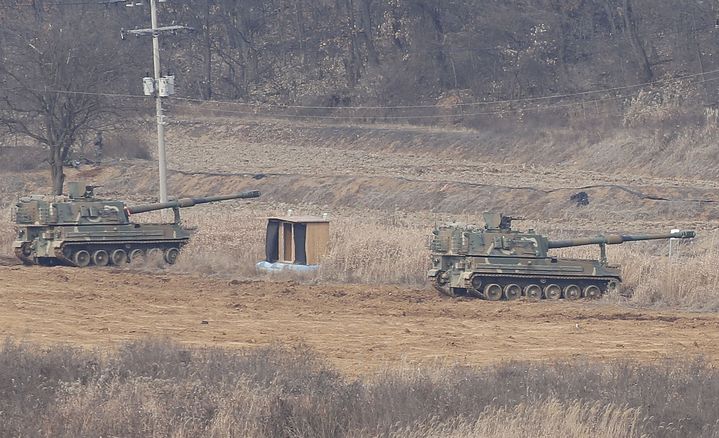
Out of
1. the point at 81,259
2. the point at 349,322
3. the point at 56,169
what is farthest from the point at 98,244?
the point at 56,169

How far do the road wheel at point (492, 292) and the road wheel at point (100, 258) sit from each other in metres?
9.38

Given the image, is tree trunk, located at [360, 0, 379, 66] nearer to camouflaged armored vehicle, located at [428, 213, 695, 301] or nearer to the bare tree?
the bare tree

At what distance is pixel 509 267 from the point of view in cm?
2162

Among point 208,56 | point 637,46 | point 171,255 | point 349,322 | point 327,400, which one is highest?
point 208,56

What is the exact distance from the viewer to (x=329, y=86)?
6009 cm

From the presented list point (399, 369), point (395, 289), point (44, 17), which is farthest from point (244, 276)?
point (44, 17)

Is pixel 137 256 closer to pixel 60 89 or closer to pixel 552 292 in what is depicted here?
pixel 552 292

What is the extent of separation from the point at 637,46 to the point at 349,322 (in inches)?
1473

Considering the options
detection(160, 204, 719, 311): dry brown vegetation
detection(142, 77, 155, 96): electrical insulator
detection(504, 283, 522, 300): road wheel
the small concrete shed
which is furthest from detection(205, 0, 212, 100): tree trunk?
detection(504, 283, 522, 300): road wheel

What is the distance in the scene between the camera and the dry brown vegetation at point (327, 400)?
35.6ft

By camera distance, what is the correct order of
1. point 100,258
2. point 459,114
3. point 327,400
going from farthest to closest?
point 459,114 < point 100,258 < point 327,400

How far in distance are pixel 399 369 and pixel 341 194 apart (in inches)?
1060

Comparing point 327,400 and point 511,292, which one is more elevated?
point 511,292

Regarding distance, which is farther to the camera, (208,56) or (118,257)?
(208,56)
